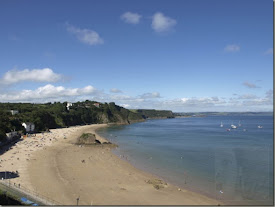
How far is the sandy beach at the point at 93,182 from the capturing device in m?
24.1

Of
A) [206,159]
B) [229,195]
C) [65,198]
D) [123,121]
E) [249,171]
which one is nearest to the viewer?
[65,198]

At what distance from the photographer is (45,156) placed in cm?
4462

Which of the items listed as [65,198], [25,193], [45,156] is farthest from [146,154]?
[25,193]

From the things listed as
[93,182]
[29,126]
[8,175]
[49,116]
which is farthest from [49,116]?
[93,182]

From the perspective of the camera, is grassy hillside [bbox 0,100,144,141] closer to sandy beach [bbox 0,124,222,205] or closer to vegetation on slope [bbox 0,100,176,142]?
vegetation on slope [bbox 0,100,176,142]

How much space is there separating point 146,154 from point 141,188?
22625 mm

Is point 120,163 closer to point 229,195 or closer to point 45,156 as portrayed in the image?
point 45,156

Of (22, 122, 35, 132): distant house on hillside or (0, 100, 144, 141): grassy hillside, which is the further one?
(22, 122, 35, 132): distant house on hillside

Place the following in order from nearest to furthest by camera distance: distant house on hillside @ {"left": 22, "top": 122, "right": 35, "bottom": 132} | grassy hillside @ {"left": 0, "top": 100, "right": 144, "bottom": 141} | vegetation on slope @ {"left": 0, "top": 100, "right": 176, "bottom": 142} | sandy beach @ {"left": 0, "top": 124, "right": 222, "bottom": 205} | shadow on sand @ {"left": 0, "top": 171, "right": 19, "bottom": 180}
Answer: sandy beach @ {"left": 0, "top": 124, "right": 222, "bottom": 205}, shadow on sand @ {"left": 0, "top": 171, "right": 19, "bottom": 180}, vegetation on slope @ {"left": 0, "top": 100, "right": 176, "bottom": 142}, grassy hillside @ {"left": 0, "top": 100, "right": 144, "bottom": 141}, distant house on hillside @ {"left": 22, "top": 122, "right": 35, "bottom": 132}

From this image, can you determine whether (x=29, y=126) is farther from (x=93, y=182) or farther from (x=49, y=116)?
(x=93, y=182)

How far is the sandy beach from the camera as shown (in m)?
24.1

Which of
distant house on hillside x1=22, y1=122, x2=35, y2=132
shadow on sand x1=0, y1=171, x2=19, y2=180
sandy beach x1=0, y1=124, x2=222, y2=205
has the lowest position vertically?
sandy beach x1=0, y1=124, x2=222, y2=205

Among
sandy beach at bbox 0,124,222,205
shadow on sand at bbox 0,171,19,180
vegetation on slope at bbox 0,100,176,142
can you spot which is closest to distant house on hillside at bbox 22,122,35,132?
vegetation on slope at bbox 0,100,176,142

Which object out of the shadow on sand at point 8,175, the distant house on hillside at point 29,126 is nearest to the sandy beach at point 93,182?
the shadow on sand at point 8,175
